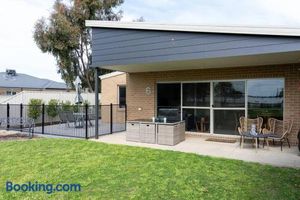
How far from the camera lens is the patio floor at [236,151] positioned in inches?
243

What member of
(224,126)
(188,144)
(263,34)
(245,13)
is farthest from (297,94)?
(245,13)

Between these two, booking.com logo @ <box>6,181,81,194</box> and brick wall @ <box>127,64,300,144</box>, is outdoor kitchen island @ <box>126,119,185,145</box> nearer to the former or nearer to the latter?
brick wall @ <box>127,64,300,144</box>

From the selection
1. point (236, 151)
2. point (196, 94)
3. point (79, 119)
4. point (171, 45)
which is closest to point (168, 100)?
point (196, 94)

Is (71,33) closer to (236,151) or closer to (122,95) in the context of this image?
(122,95)

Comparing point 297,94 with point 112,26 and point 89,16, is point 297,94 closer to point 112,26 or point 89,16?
point 112,26

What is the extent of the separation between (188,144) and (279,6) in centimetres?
847

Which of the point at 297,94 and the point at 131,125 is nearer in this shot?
the point at 297,94

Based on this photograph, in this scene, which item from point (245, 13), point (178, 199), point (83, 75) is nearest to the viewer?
point (178, 199)

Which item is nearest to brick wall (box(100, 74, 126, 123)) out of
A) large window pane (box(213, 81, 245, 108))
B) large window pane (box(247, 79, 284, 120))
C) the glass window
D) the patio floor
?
the glass window

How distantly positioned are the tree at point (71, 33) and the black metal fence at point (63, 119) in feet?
20.9

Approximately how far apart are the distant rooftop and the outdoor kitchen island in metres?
23.1

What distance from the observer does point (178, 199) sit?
3932 millimetres

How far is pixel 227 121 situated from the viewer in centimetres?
930

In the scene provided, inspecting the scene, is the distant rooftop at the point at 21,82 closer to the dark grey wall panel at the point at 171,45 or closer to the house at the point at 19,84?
the house at the point at 19,84
